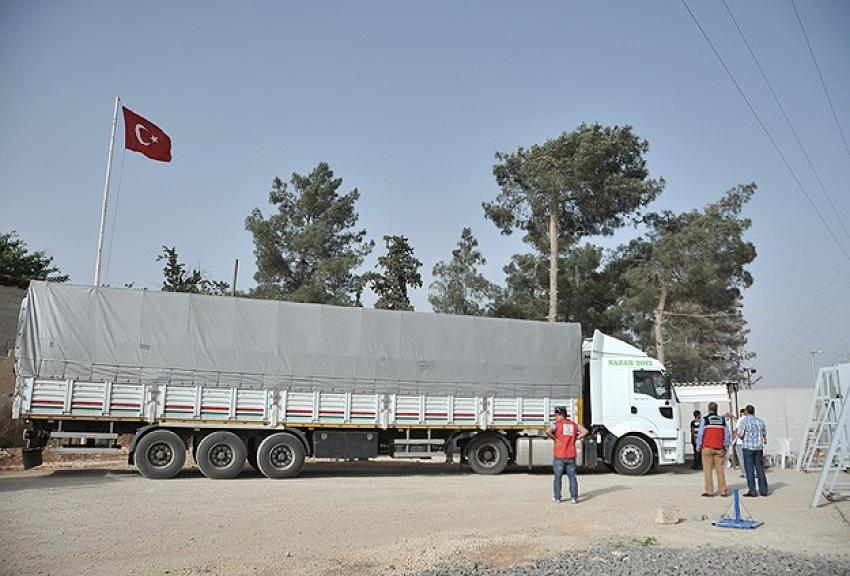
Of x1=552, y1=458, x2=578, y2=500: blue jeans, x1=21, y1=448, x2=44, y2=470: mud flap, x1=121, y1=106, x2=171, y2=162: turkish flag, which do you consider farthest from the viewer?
x1=121, y1=106, x2=171, y2=162: turkish flag

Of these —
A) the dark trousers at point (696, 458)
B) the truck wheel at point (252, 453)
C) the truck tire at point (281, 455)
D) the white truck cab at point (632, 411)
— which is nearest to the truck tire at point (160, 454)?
the truck wheel at point (252, 453)

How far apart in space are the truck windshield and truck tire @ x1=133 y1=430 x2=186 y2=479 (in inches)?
427

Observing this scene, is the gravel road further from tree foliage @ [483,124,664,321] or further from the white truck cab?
tree foliage @ [483,124,664,321]

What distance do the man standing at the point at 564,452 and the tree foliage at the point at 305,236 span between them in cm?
2545

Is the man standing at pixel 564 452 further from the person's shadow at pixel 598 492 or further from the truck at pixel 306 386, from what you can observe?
the truck at pixel 306 386

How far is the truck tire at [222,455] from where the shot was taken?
15.1m

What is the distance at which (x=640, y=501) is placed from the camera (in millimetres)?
12688

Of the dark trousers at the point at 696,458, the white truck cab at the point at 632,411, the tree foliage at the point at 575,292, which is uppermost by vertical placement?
the tree foliage at the point at 575,292

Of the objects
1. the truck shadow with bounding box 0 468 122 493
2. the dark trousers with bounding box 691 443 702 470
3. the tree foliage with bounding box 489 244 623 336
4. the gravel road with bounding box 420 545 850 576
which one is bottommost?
the gravel road with bounding box 420 545 850 576

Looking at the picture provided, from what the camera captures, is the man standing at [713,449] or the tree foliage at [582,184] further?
the tree foliage at [582,184]

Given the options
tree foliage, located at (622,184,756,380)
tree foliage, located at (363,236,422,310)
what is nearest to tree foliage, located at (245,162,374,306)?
tree foliage, located at (363,236,422,310)

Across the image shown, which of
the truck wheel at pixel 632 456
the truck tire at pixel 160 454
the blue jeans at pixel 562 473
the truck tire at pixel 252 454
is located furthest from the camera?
the truck wheel at pixel 632 456

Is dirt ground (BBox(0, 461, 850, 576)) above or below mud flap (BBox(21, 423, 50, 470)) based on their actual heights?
below

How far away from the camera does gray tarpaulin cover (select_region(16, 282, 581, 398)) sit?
1464 centimetres
